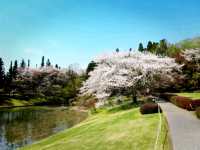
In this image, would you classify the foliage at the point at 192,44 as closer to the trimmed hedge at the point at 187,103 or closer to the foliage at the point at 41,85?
the foliage at the point at 41,85

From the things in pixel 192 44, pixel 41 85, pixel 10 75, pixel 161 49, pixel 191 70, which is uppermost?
pixel 192 44

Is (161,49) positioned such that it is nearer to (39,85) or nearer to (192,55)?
(192,55)

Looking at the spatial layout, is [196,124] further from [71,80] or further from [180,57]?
[71,80]

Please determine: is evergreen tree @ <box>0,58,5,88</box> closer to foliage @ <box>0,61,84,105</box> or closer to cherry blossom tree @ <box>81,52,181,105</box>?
foliage @ <box>0,61,84,105</box>

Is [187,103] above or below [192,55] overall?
below

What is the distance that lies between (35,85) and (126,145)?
92625 millimetres

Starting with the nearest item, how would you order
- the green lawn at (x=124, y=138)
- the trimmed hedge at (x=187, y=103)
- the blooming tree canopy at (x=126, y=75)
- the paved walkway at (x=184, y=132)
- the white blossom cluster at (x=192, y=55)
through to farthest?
the paved walkway at (x=184, y=132) → the green lawn at (x=124, y=138) → the trimmed hedge at (x=187, y=103) → the blooming tree canopy at (x=126, y=75) → the white blossom cluster at (x=192, y=55)

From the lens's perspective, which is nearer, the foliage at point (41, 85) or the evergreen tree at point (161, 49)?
the evergreen tree at point (161, 49)

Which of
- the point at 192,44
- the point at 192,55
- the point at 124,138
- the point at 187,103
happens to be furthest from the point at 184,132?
the point at 192,44

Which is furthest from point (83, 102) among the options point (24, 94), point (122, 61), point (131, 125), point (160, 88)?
point (131, 125)

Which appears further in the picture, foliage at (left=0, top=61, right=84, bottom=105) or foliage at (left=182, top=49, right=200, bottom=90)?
foliage at (left=0, top=61, right=84, bottom=105)

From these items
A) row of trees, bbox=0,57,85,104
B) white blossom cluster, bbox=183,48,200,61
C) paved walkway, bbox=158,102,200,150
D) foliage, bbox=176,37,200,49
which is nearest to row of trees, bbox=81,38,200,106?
white blossom cluster, bbox=183,48,200,61

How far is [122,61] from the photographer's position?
140 ft

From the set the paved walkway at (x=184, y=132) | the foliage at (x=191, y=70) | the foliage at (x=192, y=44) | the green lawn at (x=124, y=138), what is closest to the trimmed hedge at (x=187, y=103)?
the paved walkway at (x=184, y=132)
